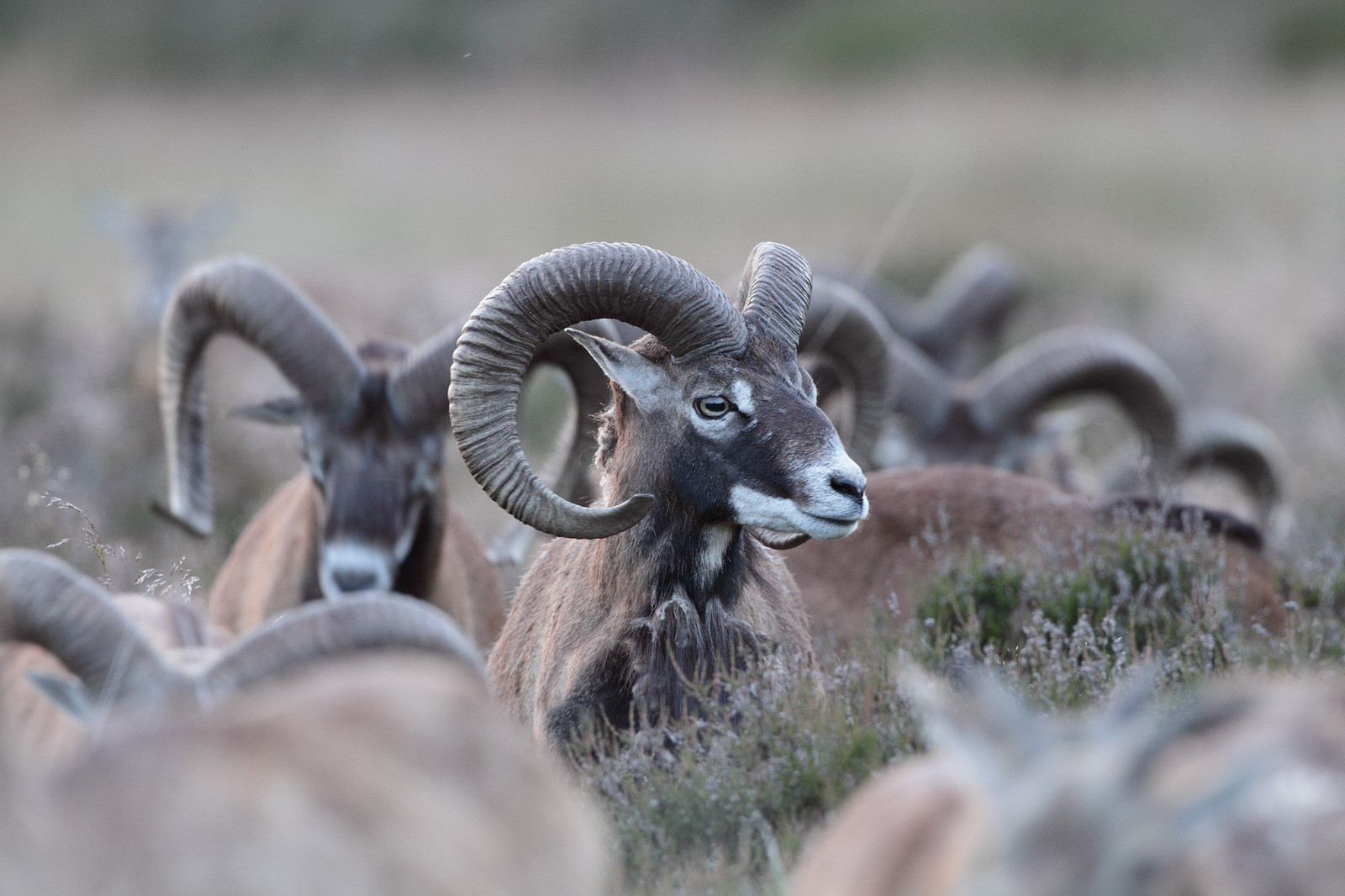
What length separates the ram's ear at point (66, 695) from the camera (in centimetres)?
365

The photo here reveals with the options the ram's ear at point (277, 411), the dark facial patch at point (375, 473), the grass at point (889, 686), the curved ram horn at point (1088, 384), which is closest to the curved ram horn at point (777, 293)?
the grass at point (889, 686)

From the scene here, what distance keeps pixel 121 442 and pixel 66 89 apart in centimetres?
2667

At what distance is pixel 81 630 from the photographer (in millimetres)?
3754

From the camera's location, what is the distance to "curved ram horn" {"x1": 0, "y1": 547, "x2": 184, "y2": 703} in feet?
12.2

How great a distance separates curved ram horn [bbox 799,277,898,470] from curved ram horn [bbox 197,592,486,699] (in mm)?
4233

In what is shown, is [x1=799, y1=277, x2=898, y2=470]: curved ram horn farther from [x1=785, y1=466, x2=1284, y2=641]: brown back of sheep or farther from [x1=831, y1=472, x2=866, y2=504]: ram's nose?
[x1=831, y1=472, x2=866, y2=504]: ram's nose

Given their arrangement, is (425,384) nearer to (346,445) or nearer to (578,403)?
(346,445)

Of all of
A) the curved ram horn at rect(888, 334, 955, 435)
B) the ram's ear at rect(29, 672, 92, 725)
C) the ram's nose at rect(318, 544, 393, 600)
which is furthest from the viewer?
the curved ram horn at rect(888, 334, 955, 435)

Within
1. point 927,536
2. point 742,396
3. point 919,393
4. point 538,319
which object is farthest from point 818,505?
point 919,393

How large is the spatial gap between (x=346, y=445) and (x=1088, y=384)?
5.02 meters

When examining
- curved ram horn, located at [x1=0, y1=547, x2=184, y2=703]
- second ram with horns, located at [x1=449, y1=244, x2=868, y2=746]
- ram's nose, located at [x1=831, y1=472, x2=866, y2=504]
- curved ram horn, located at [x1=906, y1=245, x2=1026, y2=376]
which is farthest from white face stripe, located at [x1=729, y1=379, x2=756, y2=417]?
curved ram horn, located at [x1=906, y1=245, x2=1026, y2=376]

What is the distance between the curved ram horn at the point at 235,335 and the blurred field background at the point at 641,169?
2.11ft

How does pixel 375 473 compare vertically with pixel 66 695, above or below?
below

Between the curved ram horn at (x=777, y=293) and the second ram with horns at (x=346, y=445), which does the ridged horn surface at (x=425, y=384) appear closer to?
the second ram with horns at (x=346, y=445)
